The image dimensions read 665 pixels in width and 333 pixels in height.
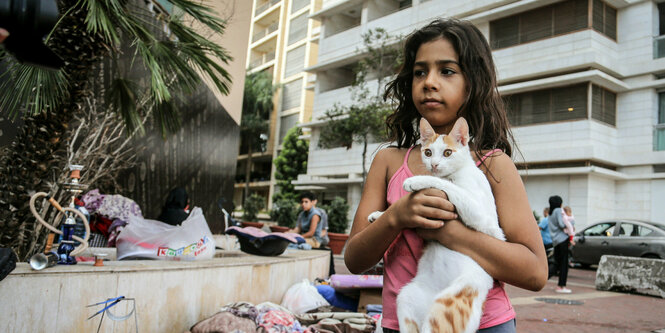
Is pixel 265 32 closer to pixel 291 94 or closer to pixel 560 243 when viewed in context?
pixel 291 94

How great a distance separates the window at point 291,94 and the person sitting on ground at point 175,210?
35505mm

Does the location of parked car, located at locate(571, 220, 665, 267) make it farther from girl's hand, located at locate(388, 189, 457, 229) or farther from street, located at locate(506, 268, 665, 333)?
girl's hand, located at locate(388, 189, 457, 229)

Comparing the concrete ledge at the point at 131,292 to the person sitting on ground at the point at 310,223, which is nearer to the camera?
the concrete ledge at the point at 131,292

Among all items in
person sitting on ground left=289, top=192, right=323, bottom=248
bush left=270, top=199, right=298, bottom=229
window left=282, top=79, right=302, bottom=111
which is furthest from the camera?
window left=282, top=79, right=302, bottom=111

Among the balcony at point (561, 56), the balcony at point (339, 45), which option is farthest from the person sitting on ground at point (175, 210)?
the balcony at point (339, 45)

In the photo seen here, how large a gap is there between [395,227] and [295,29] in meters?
42.9

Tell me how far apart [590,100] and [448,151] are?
19.3 m

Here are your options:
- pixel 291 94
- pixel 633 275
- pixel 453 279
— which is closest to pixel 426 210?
pixel 453 279

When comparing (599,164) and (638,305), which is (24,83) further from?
(599,164)

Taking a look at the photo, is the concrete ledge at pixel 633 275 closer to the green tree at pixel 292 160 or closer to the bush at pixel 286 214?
the bush at pixel 286 214

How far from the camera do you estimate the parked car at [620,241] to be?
40.4 feet

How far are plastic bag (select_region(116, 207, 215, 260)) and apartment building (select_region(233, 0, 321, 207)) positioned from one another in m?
33.1

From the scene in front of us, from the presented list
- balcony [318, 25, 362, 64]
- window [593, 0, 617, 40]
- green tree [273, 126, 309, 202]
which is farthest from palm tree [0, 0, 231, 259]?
green tree [273, 126, 309, 202]

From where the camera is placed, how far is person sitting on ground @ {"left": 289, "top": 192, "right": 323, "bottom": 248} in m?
9.05
